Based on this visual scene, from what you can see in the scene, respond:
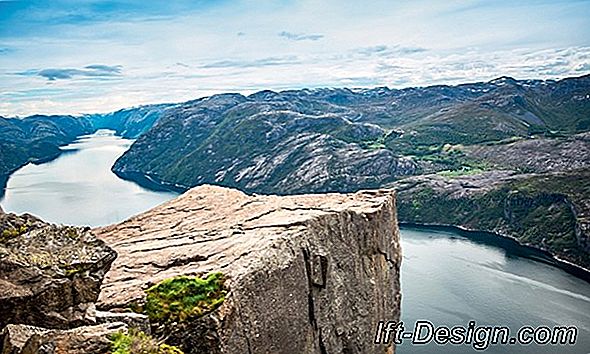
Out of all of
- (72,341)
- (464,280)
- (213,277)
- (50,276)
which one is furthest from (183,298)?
(464,280)

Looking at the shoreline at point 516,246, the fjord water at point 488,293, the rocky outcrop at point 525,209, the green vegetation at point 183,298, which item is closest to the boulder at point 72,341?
the green vegetation at point 183,298

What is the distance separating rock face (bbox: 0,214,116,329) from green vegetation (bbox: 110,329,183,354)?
2.28m

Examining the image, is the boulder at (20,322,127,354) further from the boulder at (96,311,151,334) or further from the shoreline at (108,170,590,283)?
the shoreline at (108,170,590,283)

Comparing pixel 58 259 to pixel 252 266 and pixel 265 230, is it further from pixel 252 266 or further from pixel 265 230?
pixel 265 230

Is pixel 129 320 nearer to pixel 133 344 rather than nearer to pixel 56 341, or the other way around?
pixel 133 344

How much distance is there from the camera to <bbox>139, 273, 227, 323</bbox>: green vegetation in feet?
55.7

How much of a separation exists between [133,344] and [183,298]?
5.31 m

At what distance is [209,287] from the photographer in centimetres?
1791

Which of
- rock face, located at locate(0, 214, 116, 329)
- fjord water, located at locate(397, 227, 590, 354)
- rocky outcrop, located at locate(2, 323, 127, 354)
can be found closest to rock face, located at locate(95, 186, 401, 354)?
rock face, located at locate(0, 214, 116, 329)

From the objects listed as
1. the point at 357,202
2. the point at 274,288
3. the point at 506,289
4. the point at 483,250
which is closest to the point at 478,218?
the point at 483,250

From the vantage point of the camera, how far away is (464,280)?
102 m

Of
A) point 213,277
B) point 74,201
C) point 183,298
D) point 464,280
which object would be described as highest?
point 213,277

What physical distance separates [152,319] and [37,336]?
559 centimetres

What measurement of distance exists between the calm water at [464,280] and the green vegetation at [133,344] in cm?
5622
